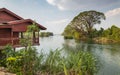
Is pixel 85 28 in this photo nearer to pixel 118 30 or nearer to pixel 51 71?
pixel 118 30

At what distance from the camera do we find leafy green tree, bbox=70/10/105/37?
66.0 meters

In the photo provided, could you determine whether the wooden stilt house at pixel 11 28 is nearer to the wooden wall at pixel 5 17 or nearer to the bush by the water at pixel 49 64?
Answer: the wooden wall at pixel 5 17

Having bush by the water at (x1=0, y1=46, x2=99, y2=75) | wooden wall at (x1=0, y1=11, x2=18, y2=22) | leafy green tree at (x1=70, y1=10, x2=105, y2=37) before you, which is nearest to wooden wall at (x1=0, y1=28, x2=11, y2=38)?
wooden wall at (x1=0, y1=11, x2=18, y2=22)

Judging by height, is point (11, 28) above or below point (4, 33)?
above

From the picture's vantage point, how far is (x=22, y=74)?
11.6m

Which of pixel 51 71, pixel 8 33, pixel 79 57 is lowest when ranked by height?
pixel 51 71

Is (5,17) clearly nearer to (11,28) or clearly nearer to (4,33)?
(4,33)

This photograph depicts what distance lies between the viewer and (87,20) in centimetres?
6619

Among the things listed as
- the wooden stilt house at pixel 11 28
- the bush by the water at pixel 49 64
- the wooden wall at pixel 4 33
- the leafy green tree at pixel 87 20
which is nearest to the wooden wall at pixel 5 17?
the wooden stilt house at pixel 11 28

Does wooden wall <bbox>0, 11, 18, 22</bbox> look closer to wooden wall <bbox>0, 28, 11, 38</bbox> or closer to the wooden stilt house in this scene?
the wooden stilt house

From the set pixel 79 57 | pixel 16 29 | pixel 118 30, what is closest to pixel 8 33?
pixel 16 29

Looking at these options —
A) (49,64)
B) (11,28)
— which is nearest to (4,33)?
(11,28)

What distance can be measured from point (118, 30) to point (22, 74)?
4864 cm

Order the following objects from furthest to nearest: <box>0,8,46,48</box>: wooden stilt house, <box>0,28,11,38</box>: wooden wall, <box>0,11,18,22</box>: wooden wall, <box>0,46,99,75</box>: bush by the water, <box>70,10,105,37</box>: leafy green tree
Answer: <box>70,10,105,37</box>: leafy green tree
<box>0,11,18,22</box>: wooden wall
<box>0,28,11,38</box>: wooden wall
<box>0,8,46,48</box>: wooden stilt house
<box>0,46,99,75</box>: bush by the water
